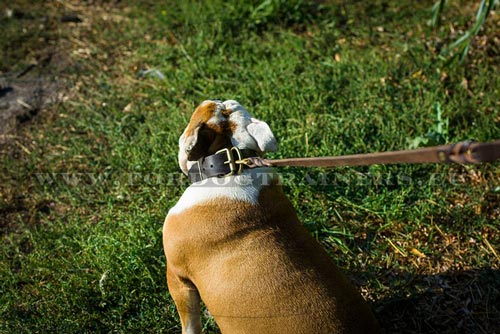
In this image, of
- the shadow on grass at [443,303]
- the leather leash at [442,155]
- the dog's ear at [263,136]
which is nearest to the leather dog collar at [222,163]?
the dog's ear at [263,136]

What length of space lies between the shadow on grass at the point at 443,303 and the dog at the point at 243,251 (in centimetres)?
91

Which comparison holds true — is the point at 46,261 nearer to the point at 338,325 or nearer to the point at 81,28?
the point at 338,325

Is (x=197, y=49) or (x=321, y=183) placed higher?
(x=197, y=49)

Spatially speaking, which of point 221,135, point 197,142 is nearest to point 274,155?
point 221,135

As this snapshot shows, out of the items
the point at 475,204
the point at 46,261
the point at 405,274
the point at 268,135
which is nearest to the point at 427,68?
the point at 475,204

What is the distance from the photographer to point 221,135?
9.69ft

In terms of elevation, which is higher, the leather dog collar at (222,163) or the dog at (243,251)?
the leather dog collar at (222,163)

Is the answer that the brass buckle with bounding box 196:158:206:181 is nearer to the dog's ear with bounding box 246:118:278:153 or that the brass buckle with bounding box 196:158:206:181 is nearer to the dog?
the dog

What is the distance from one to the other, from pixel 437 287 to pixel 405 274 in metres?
0.22

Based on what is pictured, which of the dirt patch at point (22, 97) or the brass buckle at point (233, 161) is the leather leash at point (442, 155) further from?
the dirt patch at point (22, 97)

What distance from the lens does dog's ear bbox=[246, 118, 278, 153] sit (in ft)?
9.42

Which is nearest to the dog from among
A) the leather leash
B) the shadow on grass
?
the leather leash

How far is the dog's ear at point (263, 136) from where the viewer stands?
287 cm

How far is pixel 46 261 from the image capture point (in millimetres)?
3781
